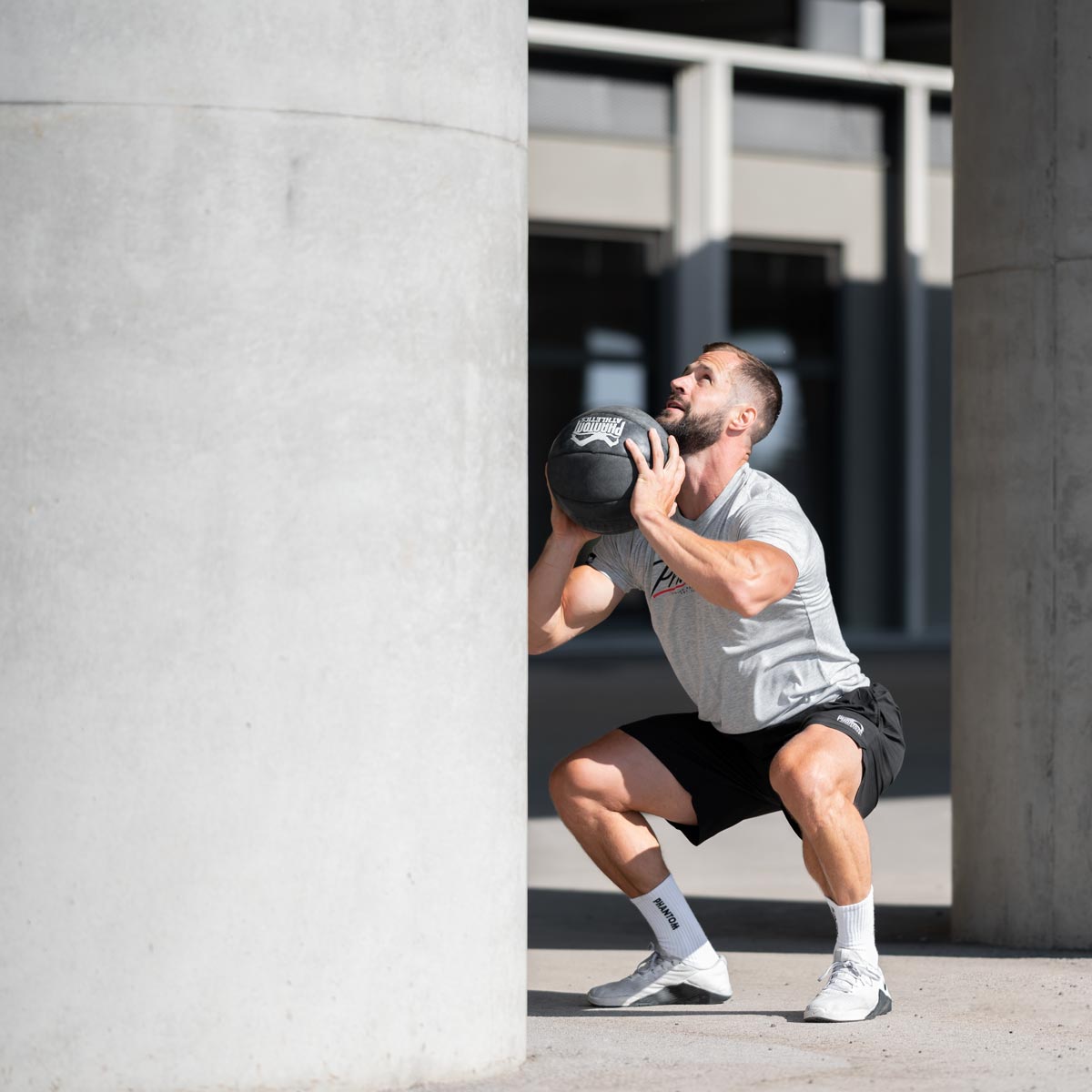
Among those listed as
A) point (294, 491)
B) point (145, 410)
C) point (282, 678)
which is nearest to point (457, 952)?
point (282, 678)

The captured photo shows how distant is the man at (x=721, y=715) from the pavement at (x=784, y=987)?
0.64 feet

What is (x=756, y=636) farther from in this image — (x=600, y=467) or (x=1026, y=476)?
(x=1026, y=476)

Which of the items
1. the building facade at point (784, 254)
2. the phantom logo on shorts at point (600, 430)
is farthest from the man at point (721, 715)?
the building facade at point (784, 254)

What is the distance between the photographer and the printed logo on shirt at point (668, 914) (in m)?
5.33

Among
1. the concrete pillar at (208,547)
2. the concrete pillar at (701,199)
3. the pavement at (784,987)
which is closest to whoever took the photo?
the concrete pillar at (208,547)

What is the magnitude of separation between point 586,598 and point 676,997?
3.73ft

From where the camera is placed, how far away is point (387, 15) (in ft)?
13.4

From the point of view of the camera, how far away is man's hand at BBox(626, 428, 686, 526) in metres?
4.86

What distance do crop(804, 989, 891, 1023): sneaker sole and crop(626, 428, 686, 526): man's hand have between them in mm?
1368

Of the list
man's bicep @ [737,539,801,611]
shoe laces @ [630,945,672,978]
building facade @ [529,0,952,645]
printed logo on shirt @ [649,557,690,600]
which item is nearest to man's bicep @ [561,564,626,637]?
printed logo on shirt @ [649,557,690,600]

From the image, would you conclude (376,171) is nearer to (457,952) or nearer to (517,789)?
(517,789)

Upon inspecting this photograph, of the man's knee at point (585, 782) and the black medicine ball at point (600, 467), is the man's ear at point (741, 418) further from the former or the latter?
the man's knee at point (585, 782)

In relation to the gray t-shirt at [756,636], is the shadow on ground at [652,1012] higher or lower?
lower

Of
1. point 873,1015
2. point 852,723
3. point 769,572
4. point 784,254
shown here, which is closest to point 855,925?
point 873,1015
